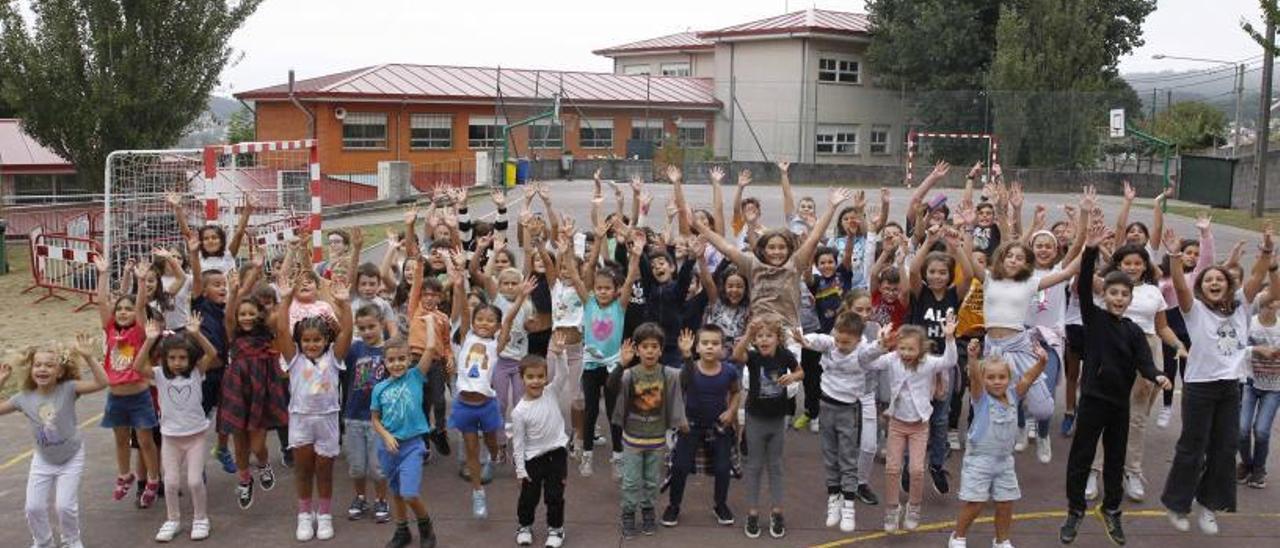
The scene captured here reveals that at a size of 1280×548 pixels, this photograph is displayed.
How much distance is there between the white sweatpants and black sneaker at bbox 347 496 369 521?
59.0 inches

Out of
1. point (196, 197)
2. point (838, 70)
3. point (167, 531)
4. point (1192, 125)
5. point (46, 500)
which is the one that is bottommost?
point (167, 531)

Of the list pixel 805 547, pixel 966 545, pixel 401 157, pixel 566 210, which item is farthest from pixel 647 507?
pixel 401 157

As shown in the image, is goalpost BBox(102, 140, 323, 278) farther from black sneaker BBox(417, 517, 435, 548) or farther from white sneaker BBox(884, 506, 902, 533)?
white sneaker BBox(884, 506, 902, 533)

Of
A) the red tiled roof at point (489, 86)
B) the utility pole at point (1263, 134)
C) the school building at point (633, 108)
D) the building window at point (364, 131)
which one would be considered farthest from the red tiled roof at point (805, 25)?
the utility pole at point (1263, 134)

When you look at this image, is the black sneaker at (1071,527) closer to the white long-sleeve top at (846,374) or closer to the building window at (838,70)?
the white long-sleeve top at (846,374)

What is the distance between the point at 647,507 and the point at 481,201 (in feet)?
65.6

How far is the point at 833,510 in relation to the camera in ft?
22.1

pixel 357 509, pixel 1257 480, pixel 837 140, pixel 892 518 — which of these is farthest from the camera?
pixel 837 140

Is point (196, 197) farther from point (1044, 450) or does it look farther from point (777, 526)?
point (1044, 450)

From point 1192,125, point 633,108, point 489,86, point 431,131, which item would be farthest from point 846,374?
point 1192,125

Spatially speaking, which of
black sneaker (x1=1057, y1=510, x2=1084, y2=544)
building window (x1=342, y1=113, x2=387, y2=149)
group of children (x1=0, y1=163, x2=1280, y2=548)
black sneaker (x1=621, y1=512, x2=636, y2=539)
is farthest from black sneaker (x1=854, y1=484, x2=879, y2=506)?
building window (x1=342, y1=113, x2=387, y2=149)

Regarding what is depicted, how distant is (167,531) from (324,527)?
889mm

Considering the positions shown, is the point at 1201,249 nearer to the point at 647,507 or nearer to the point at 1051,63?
the point at 647,507

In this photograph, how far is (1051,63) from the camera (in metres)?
35.3
